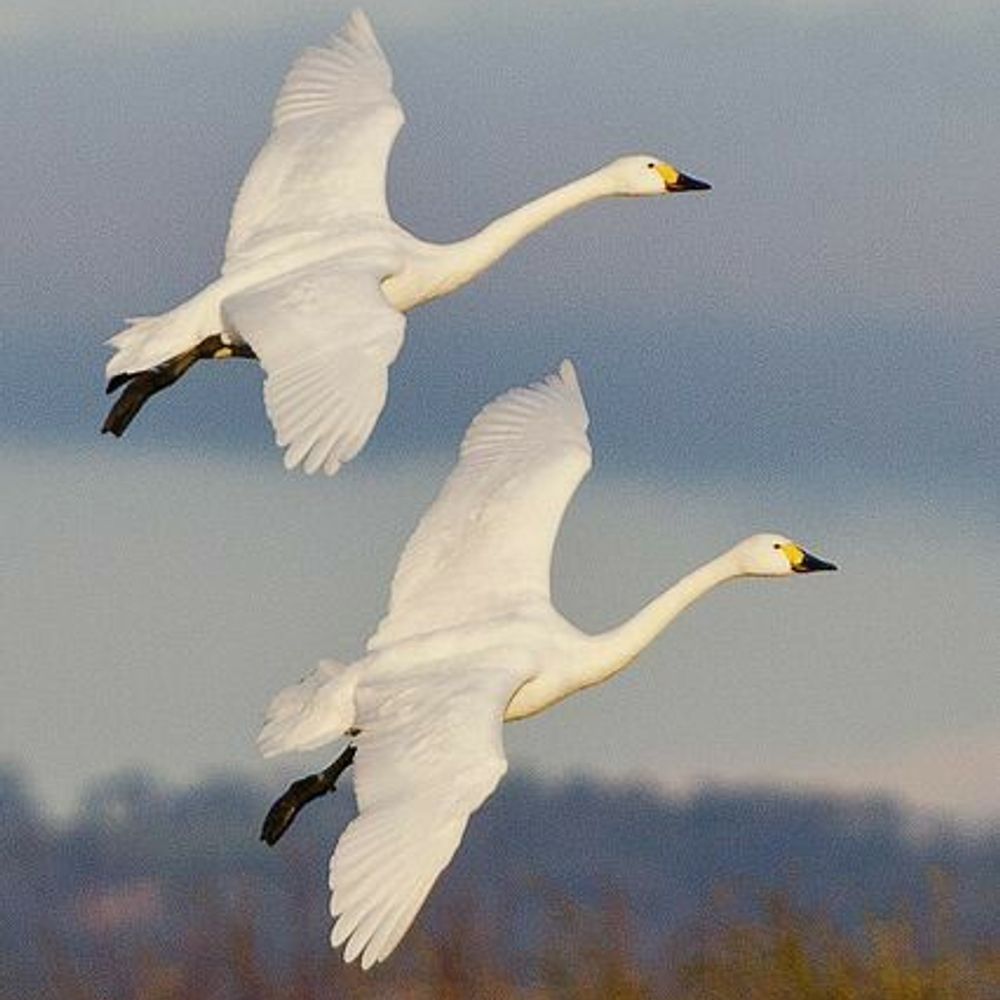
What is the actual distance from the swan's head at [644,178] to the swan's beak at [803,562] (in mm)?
2281

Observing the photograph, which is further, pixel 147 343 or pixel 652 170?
pixel 652 170

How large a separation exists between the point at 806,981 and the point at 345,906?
2735 mm

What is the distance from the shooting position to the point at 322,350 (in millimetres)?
18828

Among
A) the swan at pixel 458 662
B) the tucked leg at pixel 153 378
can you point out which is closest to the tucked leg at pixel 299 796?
the swan at pixel 458 662

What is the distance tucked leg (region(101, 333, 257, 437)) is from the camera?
20328mm

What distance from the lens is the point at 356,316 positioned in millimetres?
19219

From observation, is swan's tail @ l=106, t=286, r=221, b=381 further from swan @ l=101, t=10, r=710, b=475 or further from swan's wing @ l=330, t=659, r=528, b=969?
swan's wing @ l=330, t=659, r=528, b=969

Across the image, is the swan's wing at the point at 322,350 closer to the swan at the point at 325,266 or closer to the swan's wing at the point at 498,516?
the swan at the point at 325,266

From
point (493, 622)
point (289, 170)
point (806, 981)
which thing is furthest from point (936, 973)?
point (289, 170)

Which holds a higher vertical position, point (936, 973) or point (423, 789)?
point (423, 789)

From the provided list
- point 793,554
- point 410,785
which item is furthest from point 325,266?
point 410,785

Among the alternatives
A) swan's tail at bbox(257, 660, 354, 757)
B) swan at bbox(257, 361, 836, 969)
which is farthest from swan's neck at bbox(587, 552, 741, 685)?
swan's tail at bbox(257, 660, 354, 757)

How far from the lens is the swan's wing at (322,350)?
18.2 metres

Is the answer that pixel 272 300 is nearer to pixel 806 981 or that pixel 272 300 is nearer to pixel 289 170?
pixel 289 170
